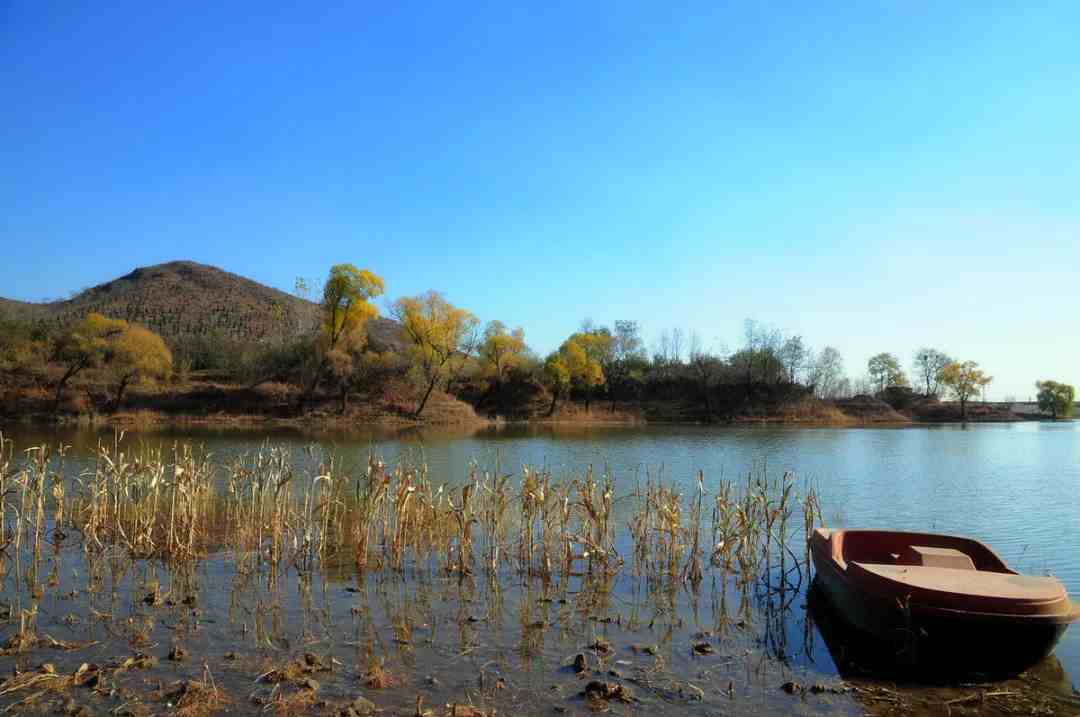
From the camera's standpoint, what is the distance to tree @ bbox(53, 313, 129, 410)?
191 ft

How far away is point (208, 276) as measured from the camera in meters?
129

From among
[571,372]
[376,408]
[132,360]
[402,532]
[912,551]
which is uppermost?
[571,372]

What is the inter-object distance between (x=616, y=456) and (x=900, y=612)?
987 inches

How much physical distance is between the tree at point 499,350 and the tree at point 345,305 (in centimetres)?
1533

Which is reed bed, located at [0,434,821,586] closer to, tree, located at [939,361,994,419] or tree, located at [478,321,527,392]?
tree, located at [478,321,527,392]

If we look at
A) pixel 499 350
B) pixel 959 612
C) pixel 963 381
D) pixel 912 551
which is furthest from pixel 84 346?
pixel 963 381

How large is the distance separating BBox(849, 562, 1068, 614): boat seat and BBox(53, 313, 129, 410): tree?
6322 cm

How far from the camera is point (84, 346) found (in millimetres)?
58094

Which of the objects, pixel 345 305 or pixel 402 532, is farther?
pixel 345 305

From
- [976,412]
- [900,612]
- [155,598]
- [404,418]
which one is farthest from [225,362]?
[976,412]

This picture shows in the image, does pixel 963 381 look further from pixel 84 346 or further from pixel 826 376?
pixel 84 346

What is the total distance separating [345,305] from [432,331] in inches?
345

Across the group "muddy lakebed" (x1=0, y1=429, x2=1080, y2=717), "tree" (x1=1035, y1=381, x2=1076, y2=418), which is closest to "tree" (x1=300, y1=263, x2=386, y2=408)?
"muddy lakebed" (x1=0, y1=429, x2=1080, y2=717)

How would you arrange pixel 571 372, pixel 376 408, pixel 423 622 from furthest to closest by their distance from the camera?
pixel 571 372
pixel 376 408
pixel 423 622
